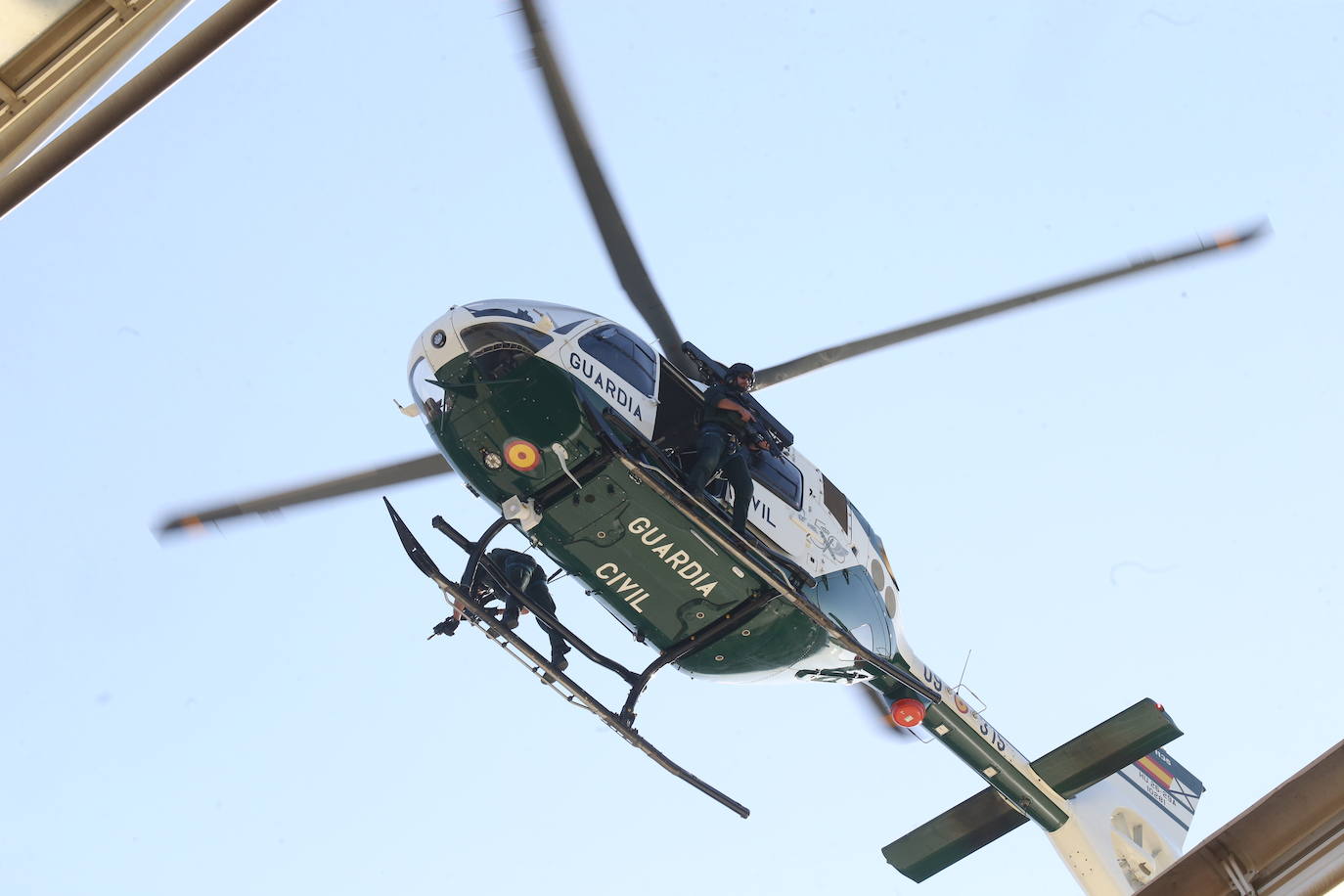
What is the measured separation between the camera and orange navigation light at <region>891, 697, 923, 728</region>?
44.9 ft

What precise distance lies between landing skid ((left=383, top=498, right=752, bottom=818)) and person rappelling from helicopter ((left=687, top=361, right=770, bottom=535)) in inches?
41.7

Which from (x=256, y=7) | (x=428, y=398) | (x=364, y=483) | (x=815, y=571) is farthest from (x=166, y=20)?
(x=815, y=571)

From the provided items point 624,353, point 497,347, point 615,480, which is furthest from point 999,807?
point 497,347

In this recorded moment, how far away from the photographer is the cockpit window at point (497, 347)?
10.8 metres

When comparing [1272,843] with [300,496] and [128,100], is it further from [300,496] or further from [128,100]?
[300,496]

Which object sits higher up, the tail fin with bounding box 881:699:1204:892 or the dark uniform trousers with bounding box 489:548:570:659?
the dark uniform trousers with bounding box 489:548:570:659

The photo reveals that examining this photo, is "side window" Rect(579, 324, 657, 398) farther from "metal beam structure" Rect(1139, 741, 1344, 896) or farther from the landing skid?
"metal beam structure" Rect(1139, 741, 1344, 896)

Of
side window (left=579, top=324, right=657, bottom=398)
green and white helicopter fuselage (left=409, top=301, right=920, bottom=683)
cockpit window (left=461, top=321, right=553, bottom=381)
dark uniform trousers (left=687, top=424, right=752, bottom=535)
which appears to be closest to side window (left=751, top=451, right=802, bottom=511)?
green and white helicopter fuselage (left=409, top=301, right=920, bottom=683)

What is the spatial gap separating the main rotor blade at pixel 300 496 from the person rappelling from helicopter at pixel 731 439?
93.5 inches

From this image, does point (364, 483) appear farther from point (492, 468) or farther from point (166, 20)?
point (166, 20)

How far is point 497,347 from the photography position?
1080cm

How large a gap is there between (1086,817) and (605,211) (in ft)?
33.1

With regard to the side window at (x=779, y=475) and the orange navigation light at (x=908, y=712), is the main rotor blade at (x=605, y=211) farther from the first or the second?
the orange navigation light at (x=908, y=712)

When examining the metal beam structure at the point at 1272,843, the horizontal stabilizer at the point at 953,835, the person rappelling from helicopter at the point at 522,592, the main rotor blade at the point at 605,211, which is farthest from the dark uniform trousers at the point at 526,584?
the metal beam structure at the point at 1272,843
